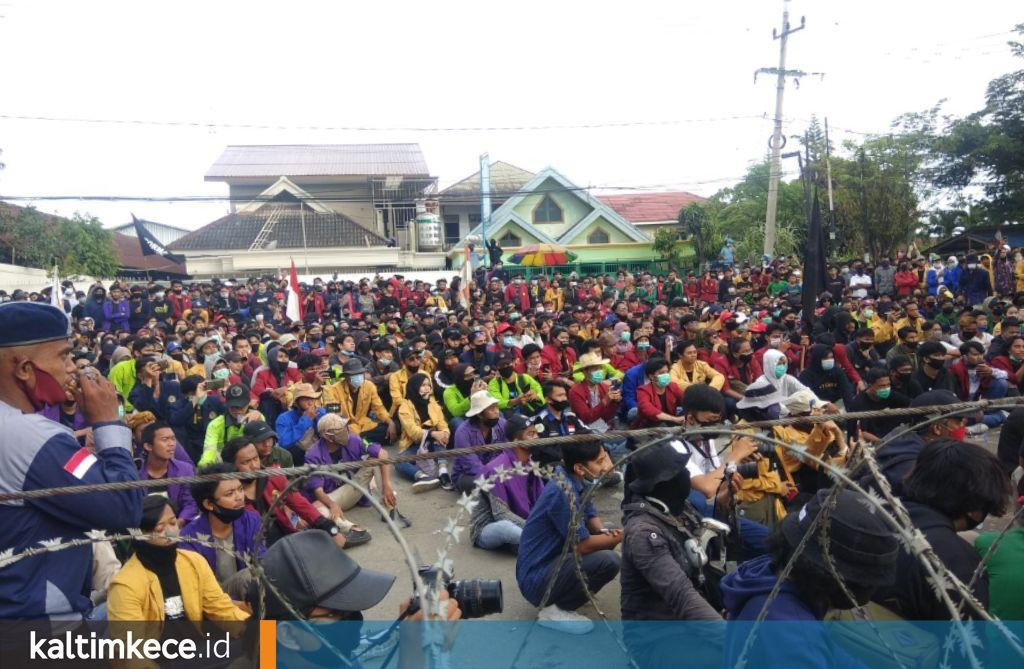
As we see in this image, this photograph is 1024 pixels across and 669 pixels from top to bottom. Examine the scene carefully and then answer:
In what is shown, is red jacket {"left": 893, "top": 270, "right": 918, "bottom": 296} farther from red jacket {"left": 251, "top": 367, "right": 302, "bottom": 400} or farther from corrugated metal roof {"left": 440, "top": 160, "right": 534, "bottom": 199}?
corrugated metal roof {"left": 440, "top": 160, "right": 534, "bottom": 199}

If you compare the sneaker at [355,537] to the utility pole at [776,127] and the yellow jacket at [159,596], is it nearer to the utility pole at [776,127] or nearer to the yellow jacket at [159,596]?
the yellow jacket at [159,596]

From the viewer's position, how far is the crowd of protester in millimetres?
2180

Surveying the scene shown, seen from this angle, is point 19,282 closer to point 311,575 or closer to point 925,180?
point 311,575

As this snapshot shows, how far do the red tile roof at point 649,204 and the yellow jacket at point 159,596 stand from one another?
33406mm

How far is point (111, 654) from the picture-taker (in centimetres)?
256

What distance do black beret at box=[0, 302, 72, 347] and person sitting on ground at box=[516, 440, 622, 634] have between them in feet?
7.90

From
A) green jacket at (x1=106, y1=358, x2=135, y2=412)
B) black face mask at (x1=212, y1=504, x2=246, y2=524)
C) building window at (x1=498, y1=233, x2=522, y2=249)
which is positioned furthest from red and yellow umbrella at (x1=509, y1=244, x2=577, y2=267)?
black face mask at (x1=212, y1=504, x2=246, y2=524)

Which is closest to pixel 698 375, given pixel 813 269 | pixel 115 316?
pixel 813 269

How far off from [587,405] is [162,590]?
5165 mm

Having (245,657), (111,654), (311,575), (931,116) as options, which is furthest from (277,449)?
(931,116)

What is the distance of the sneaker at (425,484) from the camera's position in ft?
22.6

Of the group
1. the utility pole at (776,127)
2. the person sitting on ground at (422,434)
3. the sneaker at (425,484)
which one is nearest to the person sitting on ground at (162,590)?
the person sitting on ground at (422,434)

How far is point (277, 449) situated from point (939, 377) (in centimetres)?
649

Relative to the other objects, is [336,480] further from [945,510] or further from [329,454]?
[945,510]
